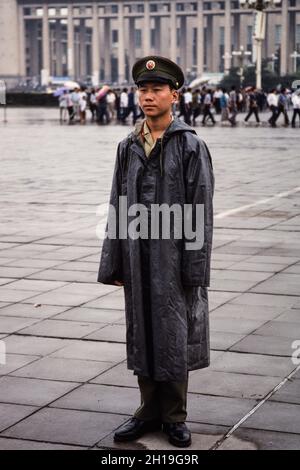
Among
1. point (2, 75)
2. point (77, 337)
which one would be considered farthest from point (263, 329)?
point (2, 75)

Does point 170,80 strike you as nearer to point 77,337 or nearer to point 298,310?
point 77,337

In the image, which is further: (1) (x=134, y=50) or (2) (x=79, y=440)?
(1) (x=134, y=50)

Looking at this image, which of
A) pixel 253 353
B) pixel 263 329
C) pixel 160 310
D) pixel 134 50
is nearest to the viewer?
pixel 160 310

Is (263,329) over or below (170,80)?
below

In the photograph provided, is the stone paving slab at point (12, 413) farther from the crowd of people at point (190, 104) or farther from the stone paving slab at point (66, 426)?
the crowd of people at point (190, 104)

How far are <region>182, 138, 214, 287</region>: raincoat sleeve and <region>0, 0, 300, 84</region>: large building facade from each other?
112 metres

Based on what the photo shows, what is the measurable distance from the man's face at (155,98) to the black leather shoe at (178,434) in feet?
4.36

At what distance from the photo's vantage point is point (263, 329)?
6395mm

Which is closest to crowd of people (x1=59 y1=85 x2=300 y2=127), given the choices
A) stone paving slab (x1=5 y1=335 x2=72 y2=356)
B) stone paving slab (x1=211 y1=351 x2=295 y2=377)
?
stone paving slab (x1=5 y1=335 x2=72 y2=356)

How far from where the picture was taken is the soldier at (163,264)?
14.2 ft

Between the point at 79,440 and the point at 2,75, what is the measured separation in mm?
119765

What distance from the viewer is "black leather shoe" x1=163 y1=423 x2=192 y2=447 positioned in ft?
14.2

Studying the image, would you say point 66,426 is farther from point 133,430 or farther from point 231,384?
point 231,384

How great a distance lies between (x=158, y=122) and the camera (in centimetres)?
444
